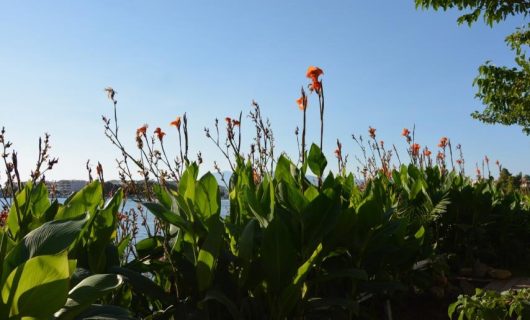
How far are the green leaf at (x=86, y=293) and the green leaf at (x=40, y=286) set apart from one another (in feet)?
0.33

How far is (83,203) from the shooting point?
1895 millimetres

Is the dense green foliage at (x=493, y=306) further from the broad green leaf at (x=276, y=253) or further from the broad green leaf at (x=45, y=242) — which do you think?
the broad green leaf at (x=45, y=242)

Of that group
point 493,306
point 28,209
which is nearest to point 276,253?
point 493,306

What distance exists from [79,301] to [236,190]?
1.10m

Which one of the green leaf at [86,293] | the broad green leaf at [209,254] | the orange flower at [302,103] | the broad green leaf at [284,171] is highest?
the orange flower at [302,103]

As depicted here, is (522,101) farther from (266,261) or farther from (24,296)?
(24,296)

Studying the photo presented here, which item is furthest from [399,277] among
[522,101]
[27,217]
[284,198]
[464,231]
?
[522,101]

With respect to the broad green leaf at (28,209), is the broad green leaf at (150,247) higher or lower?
lower

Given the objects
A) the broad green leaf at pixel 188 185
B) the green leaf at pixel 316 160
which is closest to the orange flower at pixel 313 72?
the green leaf at pixel 316 160

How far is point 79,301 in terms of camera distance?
1295 millimetres

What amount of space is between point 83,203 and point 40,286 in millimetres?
768

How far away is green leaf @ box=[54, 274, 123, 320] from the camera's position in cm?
129

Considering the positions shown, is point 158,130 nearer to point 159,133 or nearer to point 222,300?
point 159,133

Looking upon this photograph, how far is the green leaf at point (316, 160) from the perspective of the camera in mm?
2520
